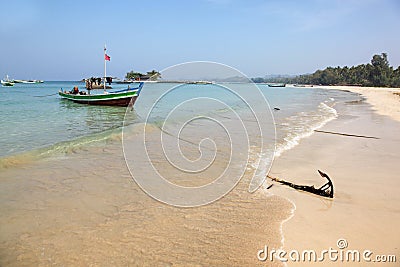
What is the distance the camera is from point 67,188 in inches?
261

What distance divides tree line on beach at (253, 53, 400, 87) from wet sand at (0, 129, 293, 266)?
86152mm

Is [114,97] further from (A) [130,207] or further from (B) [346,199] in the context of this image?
(B) [346,199]

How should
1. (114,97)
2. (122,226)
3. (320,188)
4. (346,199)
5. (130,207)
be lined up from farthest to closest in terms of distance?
(114,97) → (320,188) → (346,199) → (130,207) → (122,226)

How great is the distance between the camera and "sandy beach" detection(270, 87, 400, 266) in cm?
421

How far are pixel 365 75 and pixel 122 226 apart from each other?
472 feet

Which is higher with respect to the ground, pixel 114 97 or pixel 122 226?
pixel 114 97

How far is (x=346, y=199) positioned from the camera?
227 inches

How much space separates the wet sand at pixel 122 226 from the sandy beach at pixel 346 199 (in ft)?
1.39

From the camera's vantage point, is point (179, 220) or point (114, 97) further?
point (114, 97)

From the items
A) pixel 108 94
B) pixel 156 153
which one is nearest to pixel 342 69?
pixel 108 94

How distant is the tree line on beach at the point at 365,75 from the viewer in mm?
111312

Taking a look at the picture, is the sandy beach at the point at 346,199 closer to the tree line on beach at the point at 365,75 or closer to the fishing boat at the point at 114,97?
the fishing boat at the point at 114,97

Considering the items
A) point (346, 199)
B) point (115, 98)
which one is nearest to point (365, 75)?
point (115, 98)

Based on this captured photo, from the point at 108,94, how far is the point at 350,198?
26235 mm
